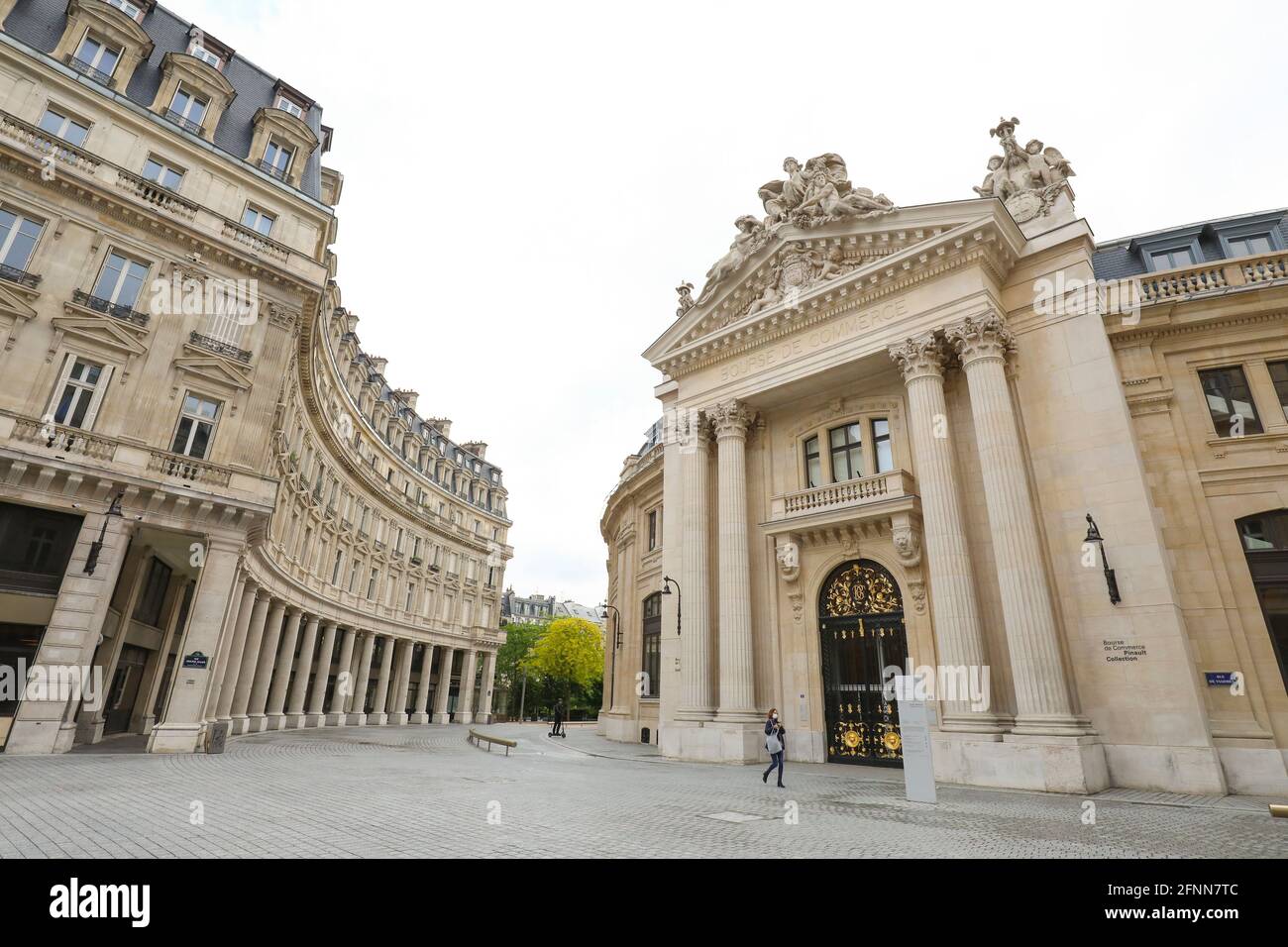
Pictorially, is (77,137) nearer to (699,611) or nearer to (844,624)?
(699,611)

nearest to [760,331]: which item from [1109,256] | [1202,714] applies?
[1109,256]

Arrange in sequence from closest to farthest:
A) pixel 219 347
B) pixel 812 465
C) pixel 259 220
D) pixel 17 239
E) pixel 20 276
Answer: pixel 20 276, pixel 17 239, pixel 219 347, pixel 812 465, pixel 259 220

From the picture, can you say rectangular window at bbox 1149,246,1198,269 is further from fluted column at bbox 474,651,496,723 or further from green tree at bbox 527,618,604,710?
green tree at bbox 527,618,604,710

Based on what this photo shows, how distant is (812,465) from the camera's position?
76.4ft

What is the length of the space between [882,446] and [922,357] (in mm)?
3702

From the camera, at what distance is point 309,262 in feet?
77.2

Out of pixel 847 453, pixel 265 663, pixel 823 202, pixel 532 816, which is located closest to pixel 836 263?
pixel 823 202

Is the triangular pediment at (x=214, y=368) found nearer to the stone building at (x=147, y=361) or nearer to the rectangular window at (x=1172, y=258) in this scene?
the stone building at (x=147, y=361)

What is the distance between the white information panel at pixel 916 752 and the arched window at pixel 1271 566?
1067 centimetres

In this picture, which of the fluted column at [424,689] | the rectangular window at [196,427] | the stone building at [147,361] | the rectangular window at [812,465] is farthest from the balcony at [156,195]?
the fluted column at [424,689]

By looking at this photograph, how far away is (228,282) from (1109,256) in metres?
31.4

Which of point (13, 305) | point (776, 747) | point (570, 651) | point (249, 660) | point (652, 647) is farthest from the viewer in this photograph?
point (570, 651)

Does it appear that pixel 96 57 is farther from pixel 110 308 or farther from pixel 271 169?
pixel 110 308

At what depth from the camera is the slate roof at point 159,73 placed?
20500mm
